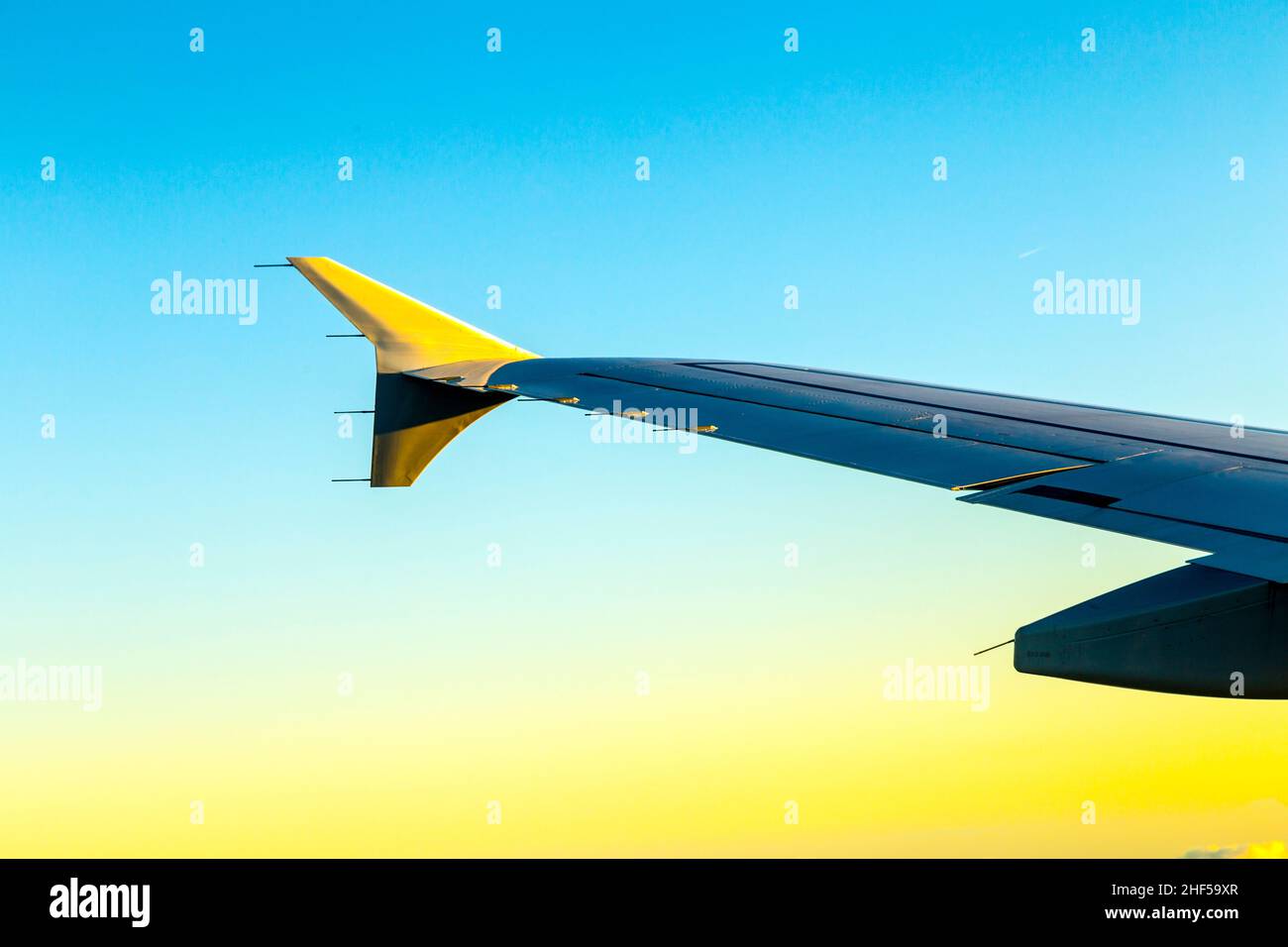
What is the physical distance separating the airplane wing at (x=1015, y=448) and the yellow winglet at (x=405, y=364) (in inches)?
0.6

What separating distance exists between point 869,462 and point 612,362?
180 inches

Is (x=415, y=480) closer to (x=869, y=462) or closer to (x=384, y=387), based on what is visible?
(x=384, y=387)

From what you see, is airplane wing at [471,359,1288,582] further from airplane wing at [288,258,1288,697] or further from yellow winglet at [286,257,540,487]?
yellow winglet at [286,257,540,487]

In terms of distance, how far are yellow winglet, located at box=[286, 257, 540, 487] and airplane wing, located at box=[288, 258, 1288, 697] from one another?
0.6 inches

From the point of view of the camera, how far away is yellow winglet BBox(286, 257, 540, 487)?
1257 cm

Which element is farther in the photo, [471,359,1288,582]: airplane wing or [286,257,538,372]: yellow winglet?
[286,257,538,372]: yellow winglet

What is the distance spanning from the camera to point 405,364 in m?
12.5

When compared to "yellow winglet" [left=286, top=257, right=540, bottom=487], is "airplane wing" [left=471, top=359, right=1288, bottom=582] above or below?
below

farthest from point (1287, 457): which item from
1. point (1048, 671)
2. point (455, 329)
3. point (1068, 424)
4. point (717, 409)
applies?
point (455, 329)

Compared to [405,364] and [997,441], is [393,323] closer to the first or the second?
[405,364]

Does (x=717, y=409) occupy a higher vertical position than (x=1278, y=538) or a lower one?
higher

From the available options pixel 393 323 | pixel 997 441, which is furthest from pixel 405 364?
pixel 997 441

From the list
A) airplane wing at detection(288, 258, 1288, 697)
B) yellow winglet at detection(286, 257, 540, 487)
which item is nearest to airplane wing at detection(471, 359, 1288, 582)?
airplane wing at detection(288, 258, 1288, 697)

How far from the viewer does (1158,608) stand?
6.44 meters
